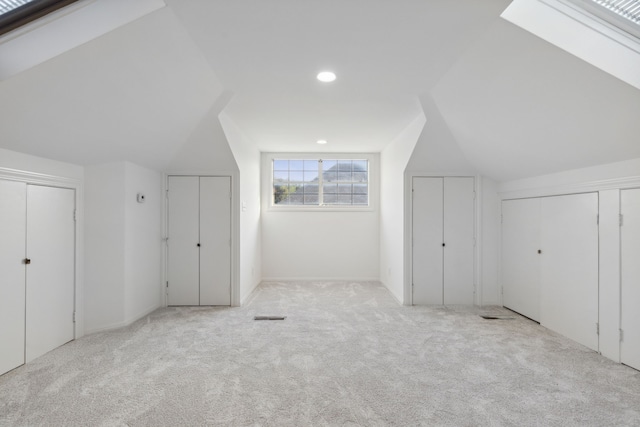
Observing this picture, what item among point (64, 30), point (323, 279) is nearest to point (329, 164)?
point (323, 279)

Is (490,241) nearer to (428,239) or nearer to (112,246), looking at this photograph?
(428,239)

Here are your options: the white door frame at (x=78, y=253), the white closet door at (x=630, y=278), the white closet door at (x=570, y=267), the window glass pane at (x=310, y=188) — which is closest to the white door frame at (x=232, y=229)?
the white door frame at (x=78, y=253)

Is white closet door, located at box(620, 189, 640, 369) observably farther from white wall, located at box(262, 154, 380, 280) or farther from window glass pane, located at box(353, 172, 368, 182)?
window glass pane, located at box(353, 172, 368, 182)

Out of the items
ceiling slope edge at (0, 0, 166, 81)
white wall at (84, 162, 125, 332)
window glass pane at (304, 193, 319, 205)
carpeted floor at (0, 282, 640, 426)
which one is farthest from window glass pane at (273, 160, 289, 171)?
ceiling slope edge at (0, 0, 166, 81)

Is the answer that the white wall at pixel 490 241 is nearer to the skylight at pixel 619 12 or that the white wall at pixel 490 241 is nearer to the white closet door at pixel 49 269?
the skylight at pixel 619 12

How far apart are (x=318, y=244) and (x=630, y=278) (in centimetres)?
428

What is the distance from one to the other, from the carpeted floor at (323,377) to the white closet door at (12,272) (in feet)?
0.58

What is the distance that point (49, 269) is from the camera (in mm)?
2961

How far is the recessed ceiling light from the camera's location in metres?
2.73

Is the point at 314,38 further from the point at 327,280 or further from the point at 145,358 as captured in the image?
the point at 327,280

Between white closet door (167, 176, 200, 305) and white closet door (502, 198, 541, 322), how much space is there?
428cm

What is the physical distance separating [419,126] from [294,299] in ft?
9.69

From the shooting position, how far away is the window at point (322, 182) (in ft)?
20.4

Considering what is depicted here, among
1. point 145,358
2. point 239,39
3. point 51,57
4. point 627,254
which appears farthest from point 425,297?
point 51,57
